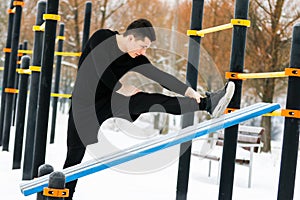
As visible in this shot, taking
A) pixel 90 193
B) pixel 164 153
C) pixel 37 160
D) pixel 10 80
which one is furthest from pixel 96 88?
pixel 164 153

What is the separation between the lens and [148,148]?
3400 millimetres

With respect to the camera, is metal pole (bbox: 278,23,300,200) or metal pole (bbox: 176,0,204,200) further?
metal pole (bbox: 176,0,204,200)

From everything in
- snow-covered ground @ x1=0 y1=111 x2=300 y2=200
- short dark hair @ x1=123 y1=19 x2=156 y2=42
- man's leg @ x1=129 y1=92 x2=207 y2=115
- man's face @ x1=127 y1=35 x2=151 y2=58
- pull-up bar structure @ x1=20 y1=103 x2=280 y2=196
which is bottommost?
snow-covered ground @ x1=0 y1=111 x2=300 y2=200

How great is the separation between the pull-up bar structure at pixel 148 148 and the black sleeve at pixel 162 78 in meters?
0.37

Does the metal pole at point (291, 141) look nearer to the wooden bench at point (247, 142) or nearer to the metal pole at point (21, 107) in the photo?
the wooden bench at point (247, 142)

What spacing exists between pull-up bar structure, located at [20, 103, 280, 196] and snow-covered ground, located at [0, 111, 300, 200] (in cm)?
142

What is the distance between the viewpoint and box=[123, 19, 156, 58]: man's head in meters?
4.02

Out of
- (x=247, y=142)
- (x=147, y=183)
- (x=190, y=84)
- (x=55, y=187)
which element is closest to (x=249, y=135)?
(x=247, y=142)

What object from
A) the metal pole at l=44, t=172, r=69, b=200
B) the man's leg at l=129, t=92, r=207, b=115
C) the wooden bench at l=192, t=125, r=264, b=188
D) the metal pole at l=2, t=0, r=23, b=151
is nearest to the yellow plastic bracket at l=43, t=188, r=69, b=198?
the metal pole at l=44, t=172, r=69, b=200

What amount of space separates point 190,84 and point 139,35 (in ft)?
4.18

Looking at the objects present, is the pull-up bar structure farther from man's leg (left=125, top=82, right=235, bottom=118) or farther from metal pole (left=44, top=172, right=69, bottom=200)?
metal pole (left=44, top=172, right=69, bottom=200)

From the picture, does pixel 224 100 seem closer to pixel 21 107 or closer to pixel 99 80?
pixel 99 80

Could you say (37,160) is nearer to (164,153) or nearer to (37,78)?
(37,78)

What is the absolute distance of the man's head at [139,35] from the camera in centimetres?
402
